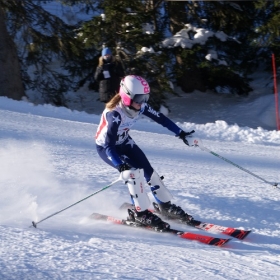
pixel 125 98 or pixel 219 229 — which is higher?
pixel 125 98

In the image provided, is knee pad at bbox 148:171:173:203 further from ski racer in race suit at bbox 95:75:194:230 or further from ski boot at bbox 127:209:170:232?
ski boot at bbox 127:209:170:232

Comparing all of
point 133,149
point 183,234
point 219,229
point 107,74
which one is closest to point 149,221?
point 183,234

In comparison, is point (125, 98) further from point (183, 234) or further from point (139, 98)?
point (183, 234)

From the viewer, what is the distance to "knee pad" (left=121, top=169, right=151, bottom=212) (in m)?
4.65

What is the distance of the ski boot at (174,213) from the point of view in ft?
16.9

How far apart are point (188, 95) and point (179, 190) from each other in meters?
10.9

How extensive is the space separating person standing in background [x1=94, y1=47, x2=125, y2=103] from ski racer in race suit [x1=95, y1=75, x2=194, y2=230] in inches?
167

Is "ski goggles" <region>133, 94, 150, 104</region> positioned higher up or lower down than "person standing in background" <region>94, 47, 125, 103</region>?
lower down

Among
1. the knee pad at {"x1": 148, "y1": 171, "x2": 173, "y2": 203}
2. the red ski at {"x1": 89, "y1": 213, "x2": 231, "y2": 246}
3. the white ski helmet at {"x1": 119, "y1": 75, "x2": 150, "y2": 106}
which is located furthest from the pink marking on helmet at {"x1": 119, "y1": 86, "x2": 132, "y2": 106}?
the red ski at {"x1": 89, "y1": 213, "x2": 231, "y2": 246}

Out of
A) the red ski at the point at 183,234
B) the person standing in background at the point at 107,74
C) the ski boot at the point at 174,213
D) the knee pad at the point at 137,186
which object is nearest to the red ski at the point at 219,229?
the ski boot at the point at 174,213

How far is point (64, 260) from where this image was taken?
3.90 meters

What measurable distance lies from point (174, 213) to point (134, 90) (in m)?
1.24

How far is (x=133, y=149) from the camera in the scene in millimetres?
5426

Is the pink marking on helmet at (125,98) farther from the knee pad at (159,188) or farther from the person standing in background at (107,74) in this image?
the person standing in background at (107,74)
